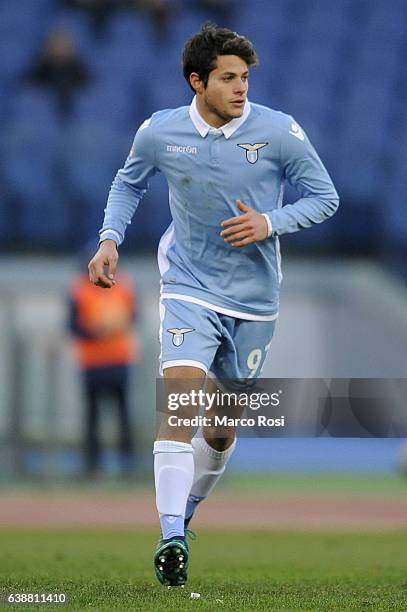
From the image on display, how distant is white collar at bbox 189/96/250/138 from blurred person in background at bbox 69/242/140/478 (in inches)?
258

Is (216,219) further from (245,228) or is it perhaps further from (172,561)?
(172,561)

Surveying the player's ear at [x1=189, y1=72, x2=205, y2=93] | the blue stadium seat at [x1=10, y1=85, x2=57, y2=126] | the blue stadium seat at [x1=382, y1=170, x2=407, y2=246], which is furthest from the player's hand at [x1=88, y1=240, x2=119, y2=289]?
the blue stadium seat at [x1=10, y1=85, x2=57, y2=126]

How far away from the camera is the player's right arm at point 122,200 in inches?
159

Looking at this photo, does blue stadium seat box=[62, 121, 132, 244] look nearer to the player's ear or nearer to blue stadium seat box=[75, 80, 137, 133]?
blue stadium seat box=[75, 80, 137, 133]

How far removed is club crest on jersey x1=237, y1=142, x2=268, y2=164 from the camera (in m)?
4.05

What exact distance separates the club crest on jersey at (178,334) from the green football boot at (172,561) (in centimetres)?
60

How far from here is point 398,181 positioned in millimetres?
12594

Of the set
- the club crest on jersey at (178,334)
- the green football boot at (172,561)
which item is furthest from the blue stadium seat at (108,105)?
the green football boot at (172,561)

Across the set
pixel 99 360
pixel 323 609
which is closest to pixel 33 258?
pixel 99 360

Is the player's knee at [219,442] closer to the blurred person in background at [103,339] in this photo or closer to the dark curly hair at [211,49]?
the dark curly hair at [211,49]

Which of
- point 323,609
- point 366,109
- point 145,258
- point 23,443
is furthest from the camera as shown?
point 366,109

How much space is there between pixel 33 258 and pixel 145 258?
108 centimetres

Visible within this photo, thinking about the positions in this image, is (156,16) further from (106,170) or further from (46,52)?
(106,170)

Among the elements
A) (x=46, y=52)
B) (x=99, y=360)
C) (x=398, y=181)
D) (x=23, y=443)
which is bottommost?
(x=23, y=443)
